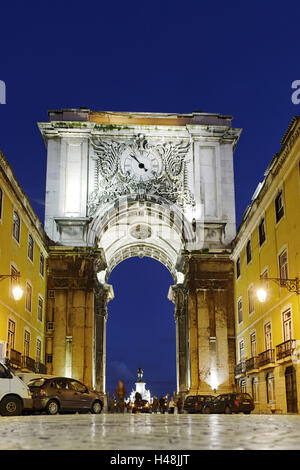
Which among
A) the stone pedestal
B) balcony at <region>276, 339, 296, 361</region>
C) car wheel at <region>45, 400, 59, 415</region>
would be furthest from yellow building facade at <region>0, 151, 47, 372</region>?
balcony at <region>276, 339, 296, 361</region>

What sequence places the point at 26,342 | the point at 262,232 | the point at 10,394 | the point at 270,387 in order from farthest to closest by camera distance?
the point at 26,342 → the point at 262,232 → the point at 270,387 → the point at 10,394

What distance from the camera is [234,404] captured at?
103 ft

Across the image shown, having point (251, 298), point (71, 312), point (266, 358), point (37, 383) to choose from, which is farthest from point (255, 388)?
point (37, 383)

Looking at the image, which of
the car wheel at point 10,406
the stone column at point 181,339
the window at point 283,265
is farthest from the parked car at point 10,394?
the stone column at point 181,339

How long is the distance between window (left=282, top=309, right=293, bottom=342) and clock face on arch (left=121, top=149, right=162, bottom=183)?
68.6ft

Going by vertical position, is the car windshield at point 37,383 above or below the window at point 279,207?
below

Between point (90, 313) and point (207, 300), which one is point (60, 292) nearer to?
point (90, 313)

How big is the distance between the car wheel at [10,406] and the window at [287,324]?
1386 centimetres

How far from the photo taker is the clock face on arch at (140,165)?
47375mm

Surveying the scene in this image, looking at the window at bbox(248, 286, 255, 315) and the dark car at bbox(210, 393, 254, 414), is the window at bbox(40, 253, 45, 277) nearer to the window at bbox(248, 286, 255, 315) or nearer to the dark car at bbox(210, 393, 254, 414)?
the window at bbox(248, 286, 255, 315)

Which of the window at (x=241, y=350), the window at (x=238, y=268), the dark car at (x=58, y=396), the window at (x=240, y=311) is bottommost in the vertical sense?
the dark car at (x=58, y=396)

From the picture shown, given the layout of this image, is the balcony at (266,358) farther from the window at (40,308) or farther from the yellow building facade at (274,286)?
the window at (40,308)

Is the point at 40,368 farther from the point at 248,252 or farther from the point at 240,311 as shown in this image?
the point at 248,252

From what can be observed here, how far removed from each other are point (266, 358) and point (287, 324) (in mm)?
3807
